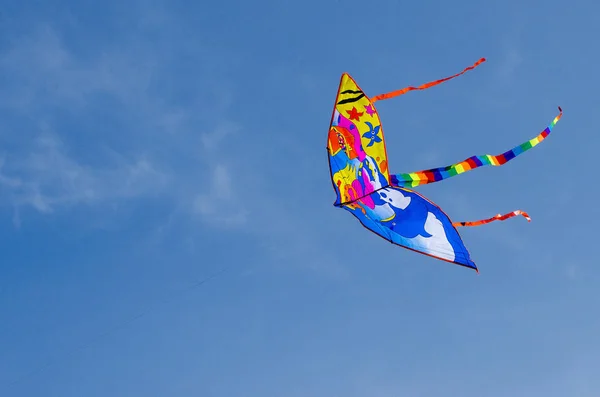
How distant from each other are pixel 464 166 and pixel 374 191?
249cm

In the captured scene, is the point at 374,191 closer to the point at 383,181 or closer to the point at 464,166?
the point at 383,181

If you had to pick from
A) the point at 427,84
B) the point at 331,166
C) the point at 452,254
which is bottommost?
the point at 452,254

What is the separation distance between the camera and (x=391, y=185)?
23.8 metres

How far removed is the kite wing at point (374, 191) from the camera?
73.2 feet

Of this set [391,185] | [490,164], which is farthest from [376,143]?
[490,164]

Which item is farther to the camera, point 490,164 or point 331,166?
point 490,164

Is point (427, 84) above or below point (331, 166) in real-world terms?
above

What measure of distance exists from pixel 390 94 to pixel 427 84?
3.19ft

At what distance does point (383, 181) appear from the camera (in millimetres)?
23703

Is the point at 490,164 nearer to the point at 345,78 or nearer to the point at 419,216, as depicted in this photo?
the point at 419,216

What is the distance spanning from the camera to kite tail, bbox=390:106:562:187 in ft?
77.6

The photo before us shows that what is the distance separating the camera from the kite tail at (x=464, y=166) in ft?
77.6

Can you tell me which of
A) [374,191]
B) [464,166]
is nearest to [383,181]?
[374,191]

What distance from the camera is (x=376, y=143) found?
78.3 feet
